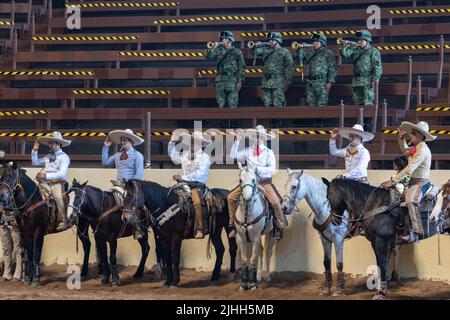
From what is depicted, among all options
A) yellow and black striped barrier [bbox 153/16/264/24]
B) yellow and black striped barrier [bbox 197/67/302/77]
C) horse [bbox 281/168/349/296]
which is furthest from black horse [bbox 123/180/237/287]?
yellow and black striped barrier [bbox 153/16/264/24]

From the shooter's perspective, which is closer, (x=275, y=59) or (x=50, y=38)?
(x=275, y=59)

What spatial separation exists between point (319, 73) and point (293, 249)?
5683 millimetres

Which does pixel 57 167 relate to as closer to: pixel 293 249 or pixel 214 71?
pixel 293 249

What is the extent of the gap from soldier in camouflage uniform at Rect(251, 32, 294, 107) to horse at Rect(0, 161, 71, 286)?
22.0 ft

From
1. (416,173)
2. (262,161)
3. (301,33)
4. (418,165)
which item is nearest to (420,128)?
(418,165)

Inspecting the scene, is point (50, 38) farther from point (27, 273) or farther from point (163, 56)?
point (27, 273)

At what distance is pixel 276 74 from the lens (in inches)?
874

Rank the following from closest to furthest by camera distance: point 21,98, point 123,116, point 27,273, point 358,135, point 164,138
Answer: point 358,135, point 27,273, point 164,138, point 123,116, point 21,98

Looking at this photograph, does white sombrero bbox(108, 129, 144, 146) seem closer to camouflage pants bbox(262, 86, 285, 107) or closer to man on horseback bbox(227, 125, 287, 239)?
man on horseback bbox(227, 125, 287, 239)

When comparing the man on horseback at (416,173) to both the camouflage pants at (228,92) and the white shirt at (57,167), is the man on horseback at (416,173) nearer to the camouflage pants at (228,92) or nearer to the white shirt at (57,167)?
the white shirt at (57,167)

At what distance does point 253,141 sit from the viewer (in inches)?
656

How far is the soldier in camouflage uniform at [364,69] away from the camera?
851 inches

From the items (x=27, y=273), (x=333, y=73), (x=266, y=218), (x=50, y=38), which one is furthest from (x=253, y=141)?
(x=50, y=38)
